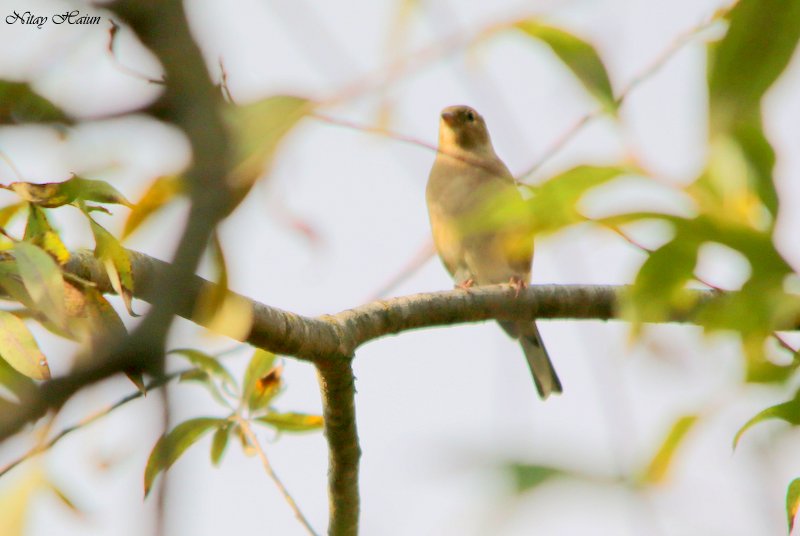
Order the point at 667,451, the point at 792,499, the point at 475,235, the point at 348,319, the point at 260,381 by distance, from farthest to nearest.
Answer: the point at 475,235 → the point at 260,381 → the point at 348,319 → the point at 792,499 → the point at 667,451

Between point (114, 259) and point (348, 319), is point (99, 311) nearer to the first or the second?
point (114, 259)

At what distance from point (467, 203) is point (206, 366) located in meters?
3.24

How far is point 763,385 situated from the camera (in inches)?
49.9

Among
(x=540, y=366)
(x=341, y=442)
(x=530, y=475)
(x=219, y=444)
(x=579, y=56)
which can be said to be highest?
(x=579, y=56)

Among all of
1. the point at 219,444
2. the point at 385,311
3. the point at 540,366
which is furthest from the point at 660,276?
the point at 540,366

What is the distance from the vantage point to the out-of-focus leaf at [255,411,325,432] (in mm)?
3418

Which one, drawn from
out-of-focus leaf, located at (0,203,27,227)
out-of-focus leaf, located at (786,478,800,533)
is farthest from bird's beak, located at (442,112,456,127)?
out-of-focus leaf, located at (786,478,800,533)

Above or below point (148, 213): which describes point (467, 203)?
below

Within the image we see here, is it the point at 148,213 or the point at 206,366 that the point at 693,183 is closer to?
the point at 148,213

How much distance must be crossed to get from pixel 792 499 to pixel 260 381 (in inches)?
78.9

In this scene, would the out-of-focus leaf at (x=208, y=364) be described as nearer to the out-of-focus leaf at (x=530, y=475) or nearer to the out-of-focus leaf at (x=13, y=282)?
the out-of-focus leaf at (x=13, y=282)

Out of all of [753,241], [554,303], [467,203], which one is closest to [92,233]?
[753,241]

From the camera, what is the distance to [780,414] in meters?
1.45

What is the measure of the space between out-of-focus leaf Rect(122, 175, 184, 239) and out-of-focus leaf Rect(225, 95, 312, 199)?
91 mm
